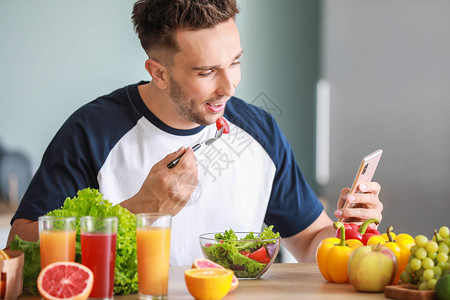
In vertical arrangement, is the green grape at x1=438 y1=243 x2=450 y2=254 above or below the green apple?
above

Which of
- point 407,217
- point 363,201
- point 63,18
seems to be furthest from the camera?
point 63,18

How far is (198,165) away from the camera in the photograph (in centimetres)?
222

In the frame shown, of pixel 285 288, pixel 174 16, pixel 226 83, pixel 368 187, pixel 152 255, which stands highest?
pixel 174 16

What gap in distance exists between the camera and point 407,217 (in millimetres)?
3410

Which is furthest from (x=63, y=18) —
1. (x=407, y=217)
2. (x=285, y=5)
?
(x=407, y=217)

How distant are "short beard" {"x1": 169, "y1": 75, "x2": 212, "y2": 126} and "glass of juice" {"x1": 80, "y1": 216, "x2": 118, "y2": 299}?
3.01ft

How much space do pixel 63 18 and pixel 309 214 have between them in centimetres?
233

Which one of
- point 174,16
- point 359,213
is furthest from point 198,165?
point 359,213

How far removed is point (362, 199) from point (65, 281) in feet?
3.22

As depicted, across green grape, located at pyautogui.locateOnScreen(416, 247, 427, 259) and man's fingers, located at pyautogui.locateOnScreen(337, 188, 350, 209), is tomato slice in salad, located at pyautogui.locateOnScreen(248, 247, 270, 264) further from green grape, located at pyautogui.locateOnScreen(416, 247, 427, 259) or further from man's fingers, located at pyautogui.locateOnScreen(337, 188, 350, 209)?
man's fingers, located at pyautogui.locateOnScreen(337, 188, 350, 209)

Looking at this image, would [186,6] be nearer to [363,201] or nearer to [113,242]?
[363,201]

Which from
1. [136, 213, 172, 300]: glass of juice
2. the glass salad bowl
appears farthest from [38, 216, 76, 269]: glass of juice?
the glass salad bowl

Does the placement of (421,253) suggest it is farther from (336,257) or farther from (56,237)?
Result: (56,237)

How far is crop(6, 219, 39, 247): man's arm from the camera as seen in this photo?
188 centimetres
